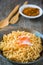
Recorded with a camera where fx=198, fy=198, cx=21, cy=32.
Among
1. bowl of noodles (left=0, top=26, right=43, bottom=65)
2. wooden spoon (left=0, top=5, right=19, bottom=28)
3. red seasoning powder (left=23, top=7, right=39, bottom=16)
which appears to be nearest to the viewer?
bowl of noodles (left=0, top=26, right=43, bottom=65)

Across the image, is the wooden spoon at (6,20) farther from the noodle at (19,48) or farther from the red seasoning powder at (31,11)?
the noodle at (19,48)

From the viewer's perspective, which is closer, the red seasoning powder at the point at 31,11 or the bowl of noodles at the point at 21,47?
the bowl of noodles at the point at 21,47

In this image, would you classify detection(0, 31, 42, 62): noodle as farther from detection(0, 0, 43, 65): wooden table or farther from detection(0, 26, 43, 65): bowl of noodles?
detection(0, 0, 43, 65): wooden table

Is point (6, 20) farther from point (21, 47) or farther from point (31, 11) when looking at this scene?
point (21, 47)

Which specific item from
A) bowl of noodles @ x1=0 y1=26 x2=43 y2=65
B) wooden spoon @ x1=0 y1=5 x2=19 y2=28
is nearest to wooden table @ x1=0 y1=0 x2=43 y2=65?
wooden spoon @ x1=0 y1=5 x2=19 y2=28

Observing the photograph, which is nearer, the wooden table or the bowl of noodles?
the bowl of noodles

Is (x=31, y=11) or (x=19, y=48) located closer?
(x=19, y=48)

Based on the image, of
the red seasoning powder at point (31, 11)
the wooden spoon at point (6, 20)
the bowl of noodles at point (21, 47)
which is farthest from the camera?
the red seasoning powder at point (31, 11)

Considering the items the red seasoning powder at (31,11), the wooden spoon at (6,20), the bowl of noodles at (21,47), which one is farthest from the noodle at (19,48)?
the red seasoning powder at (31,11)

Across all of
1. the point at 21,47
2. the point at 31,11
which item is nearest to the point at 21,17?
the point at 31,11

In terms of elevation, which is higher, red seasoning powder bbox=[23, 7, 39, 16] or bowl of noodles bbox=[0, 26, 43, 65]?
red seasoning powder bbox=[23, 7, 39, 16]
